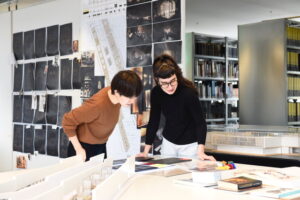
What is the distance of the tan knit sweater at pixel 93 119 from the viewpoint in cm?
264

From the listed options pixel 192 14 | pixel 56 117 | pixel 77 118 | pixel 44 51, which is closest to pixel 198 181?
pixel 77 118

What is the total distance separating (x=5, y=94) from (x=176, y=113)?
412 centimetres

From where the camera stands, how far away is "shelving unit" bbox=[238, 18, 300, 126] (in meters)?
5.91

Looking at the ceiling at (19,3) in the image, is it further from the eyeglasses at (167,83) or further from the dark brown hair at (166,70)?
the eyeglasses at (167,83)

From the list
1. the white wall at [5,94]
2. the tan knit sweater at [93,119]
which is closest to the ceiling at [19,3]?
the white wall at [5,94]

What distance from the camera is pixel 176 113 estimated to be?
9.72ft

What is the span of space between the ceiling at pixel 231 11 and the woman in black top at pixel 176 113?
11.8 ft

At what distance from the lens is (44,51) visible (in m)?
5.67

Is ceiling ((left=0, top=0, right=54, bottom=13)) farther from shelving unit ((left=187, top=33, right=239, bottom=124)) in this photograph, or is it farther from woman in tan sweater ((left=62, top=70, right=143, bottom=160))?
woman in tan sweater ((left=62, top=70, right=143, bottom=160))

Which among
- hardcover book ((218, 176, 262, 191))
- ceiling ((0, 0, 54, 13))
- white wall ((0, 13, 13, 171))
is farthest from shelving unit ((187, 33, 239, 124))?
hardcover book ((218, 176, 262, 191))

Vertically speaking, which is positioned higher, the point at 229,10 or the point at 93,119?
the point at 229,10

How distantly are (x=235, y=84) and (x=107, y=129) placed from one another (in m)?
5.10

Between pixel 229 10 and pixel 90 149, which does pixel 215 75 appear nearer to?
pixel 229 10

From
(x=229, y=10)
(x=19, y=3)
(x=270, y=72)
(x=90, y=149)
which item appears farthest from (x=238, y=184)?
(x=229, y=10)
